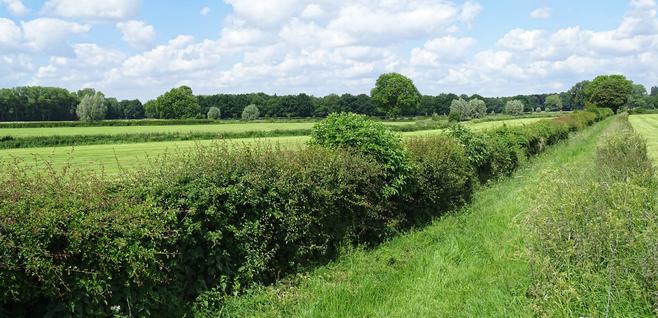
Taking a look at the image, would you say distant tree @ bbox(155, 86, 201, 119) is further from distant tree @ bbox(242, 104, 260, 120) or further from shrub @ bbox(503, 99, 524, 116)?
shrub @ bbox(503, 99, 524, 116)

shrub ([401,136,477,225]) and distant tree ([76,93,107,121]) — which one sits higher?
distant tree ([76,93,107,121])

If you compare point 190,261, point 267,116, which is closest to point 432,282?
point 190,261

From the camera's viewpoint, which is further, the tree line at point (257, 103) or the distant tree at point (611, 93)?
the distant tree at point (611, 93)

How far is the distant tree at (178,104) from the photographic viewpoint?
11144 cm

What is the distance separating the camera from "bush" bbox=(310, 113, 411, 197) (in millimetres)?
10359

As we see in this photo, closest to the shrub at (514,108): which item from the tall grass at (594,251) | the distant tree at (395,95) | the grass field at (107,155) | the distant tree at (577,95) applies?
the distant tree at (577,95)

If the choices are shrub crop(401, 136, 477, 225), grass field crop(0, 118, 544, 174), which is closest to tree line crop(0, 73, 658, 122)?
grass field crop(0, 118, 544, 174)

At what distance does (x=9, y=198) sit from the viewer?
4.72m

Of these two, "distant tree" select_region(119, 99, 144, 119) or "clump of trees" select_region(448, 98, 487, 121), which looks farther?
"distant tree" select_region(119, 99, 144, 119)

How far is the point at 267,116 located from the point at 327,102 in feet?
52.9

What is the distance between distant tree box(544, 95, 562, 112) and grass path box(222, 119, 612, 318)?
167 m

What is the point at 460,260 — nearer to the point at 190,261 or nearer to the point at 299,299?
the point at 299,299

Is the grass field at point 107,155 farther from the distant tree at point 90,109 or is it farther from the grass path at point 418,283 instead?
the distant tree at point 90,109

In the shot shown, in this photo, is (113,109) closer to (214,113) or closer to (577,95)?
(214,113)
